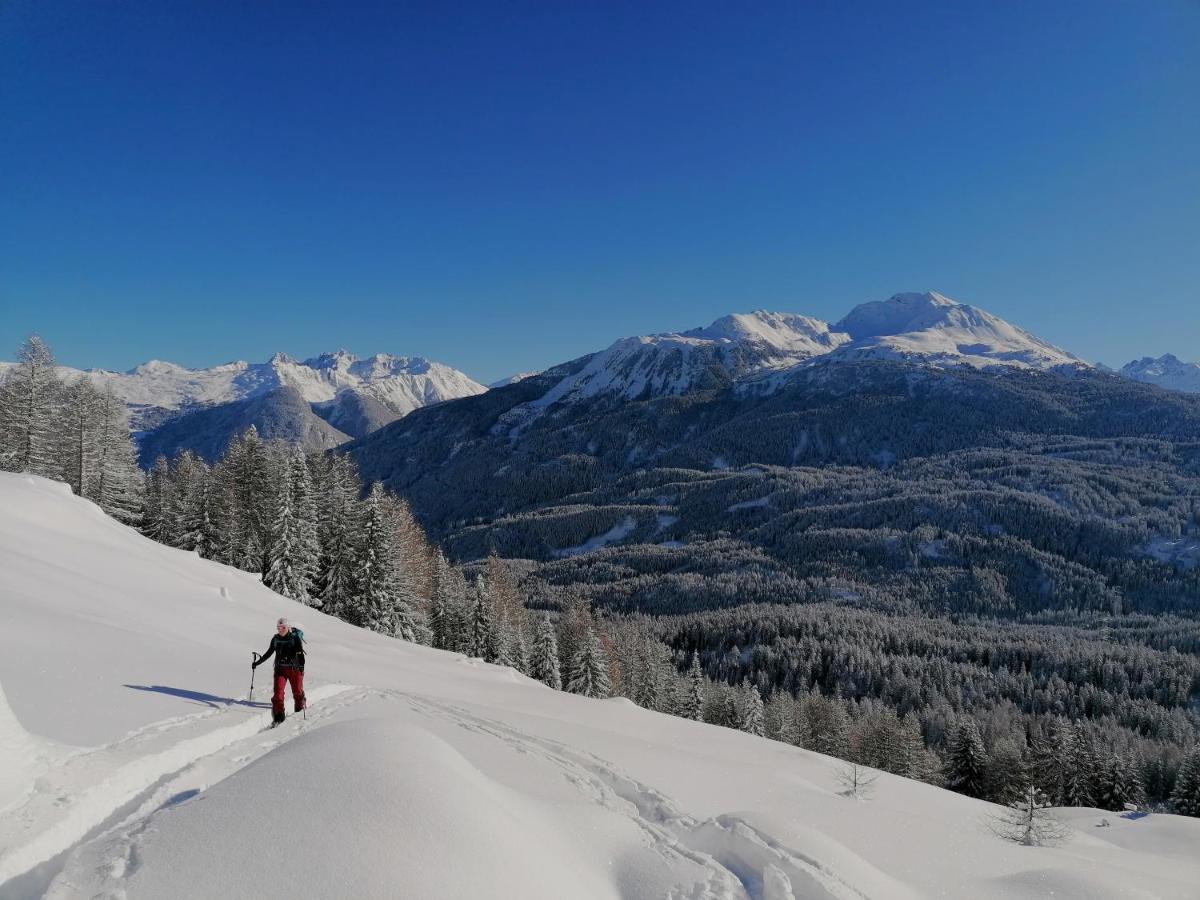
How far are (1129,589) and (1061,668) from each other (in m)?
94.8

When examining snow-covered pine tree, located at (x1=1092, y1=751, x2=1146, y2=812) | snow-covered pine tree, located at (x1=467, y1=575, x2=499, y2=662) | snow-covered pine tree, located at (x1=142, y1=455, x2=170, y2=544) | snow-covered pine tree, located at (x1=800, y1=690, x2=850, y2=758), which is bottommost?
snow-covered pine tree, located at (x1=1092, y1=751, x2=1146, y2=812)

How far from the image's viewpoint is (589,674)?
169 feet

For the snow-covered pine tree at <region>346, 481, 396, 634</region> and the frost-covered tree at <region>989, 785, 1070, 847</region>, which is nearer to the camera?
the frost-covered tree at <region>989, 785, 1070, 847</region>

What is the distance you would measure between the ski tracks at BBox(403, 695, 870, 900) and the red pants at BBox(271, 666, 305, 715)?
510 cm

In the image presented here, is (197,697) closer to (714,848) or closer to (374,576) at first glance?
(714,848)

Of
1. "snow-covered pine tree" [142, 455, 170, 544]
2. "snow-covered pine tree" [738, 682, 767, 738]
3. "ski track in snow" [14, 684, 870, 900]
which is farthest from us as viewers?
"snow-covered pine tree" [738, 682, 767, 738]

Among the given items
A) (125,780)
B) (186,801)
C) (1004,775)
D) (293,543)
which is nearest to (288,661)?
(125,780)

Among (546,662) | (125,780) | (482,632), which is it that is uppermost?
(125,780)

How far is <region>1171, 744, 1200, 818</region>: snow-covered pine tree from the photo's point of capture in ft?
193

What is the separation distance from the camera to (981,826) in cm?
1357

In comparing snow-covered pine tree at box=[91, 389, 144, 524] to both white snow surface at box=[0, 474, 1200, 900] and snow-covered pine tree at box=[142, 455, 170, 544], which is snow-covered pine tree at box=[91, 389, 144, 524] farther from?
white snow surface at box=[0, 474, 1200, 900]

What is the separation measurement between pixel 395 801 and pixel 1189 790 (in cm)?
8602

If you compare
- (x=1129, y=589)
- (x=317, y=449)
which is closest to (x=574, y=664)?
(x=317, y=449)

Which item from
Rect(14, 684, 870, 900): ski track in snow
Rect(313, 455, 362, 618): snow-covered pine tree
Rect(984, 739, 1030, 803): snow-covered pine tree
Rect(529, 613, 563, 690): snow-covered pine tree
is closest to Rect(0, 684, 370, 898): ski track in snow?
Rect(14, 684, 870, 900): ski track in snow
